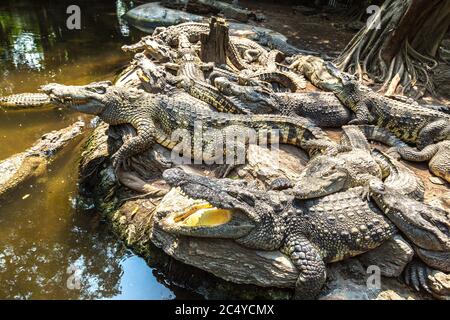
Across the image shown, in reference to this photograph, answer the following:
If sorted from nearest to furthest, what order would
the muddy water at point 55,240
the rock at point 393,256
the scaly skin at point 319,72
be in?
the rock at point 393,256
the muddy water at point 55,240
the scaly skin at point 319,72

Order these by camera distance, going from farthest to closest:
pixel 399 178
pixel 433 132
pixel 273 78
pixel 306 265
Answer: pixel 273 78 → pixel 433 132 → pixel 399 178 → pixel 306 265

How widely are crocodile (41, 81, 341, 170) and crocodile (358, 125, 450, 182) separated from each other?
1.07m

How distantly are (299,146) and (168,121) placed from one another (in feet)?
5.90

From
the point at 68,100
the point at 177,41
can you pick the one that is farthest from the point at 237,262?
the point at 177,41

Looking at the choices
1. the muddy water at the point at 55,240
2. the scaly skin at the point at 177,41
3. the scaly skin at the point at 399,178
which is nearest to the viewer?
the muddy water at the point at 55,240

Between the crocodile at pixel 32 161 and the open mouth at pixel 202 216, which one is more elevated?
the open mouth at pixel 202 216

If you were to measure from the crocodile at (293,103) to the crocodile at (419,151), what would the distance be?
0.49 meters

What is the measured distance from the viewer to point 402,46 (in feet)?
25.6

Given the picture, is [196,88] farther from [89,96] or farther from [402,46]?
[402,46]

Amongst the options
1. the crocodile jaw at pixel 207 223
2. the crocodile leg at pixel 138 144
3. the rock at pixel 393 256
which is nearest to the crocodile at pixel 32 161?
the crocodile leg at pixel 138 144

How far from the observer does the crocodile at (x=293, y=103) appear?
221 inches

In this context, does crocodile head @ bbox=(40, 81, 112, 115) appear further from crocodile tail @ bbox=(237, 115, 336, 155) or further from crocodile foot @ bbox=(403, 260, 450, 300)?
crocodile foot @ bbox=(403, 260, 450, 300)

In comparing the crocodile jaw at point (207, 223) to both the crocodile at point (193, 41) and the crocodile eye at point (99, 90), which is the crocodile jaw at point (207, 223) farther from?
the crocodile at point (193, 41)

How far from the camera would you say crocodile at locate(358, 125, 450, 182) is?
4.78m
